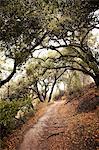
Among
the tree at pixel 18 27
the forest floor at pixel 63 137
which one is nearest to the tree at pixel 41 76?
the forest floor at pixel 63 137

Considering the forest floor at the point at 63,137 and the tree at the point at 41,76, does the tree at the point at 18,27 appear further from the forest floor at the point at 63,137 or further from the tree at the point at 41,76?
the tree at the point at 41,76

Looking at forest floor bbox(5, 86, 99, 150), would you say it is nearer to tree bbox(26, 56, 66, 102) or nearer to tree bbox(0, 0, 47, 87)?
tree bbox(0, 0, 47, 87)

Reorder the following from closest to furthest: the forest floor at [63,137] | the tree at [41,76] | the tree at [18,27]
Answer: the tree at [18,27]
the forest floor at [63,137]
the tree at [41,76]

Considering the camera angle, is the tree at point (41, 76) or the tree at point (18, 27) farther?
the tree at point (41, 76)

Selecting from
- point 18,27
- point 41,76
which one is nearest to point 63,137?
point 18,27

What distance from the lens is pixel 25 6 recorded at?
1553 cm

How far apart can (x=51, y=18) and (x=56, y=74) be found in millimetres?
29518

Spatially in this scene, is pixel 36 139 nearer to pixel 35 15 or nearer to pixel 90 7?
pixel 35 15

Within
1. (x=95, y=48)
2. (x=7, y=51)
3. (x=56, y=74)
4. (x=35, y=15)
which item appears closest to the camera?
(x=35, y=15)

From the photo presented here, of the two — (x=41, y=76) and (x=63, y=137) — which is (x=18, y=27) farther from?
(x=41, y=76)

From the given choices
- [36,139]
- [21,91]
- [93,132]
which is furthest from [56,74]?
[93,132]

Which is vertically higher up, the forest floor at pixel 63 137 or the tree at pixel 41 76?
the tree at pixel 41 76

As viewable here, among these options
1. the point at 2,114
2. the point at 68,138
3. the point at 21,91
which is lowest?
the point at 68,138

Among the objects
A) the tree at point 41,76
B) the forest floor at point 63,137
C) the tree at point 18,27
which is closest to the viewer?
the tree at point 18,27
